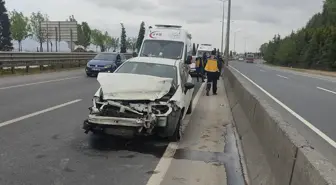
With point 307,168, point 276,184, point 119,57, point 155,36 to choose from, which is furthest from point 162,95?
point 119,57

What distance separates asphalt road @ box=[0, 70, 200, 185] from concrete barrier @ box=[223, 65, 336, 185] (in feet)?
4.88

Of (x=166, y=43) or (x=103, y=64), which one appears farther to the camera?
(x=103, y=64)

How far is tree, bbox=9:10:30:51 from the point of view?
65.9m

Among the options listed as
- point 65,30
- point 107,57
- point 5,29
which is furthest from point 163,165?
point 5,29

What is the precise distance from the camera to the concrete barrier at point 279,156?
3.04 metres

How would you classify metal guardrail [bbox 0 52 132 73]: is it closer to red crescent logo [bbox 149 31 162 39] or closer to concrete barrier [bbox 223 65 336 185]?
red crescent logo [bbox 149 31 162 39]

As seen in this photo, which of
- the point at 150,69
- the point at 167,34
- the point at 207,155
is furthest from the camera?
the point at 167,34

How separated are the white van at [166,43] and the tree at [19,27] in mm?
53641

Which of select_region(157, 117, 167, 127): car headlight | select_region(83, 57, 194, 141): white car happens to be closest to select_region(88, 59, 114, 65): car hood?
select_region(83, 57, 194, 141): white car

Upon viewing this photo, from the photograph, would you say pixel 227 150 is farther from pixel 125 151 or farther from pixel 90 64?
pixel 90 64

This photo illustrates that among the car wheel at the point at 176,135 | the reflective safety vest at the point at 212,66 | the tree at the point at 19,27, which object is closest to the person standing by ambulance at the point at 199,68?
the reflective safety vest at the point at 212,66

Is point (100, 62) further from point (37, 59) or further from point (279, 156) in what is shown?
point (279, 156)

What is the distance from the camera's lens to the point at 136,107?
687cm

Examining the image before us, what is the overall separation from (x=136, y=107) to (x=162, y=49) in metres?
11.0
